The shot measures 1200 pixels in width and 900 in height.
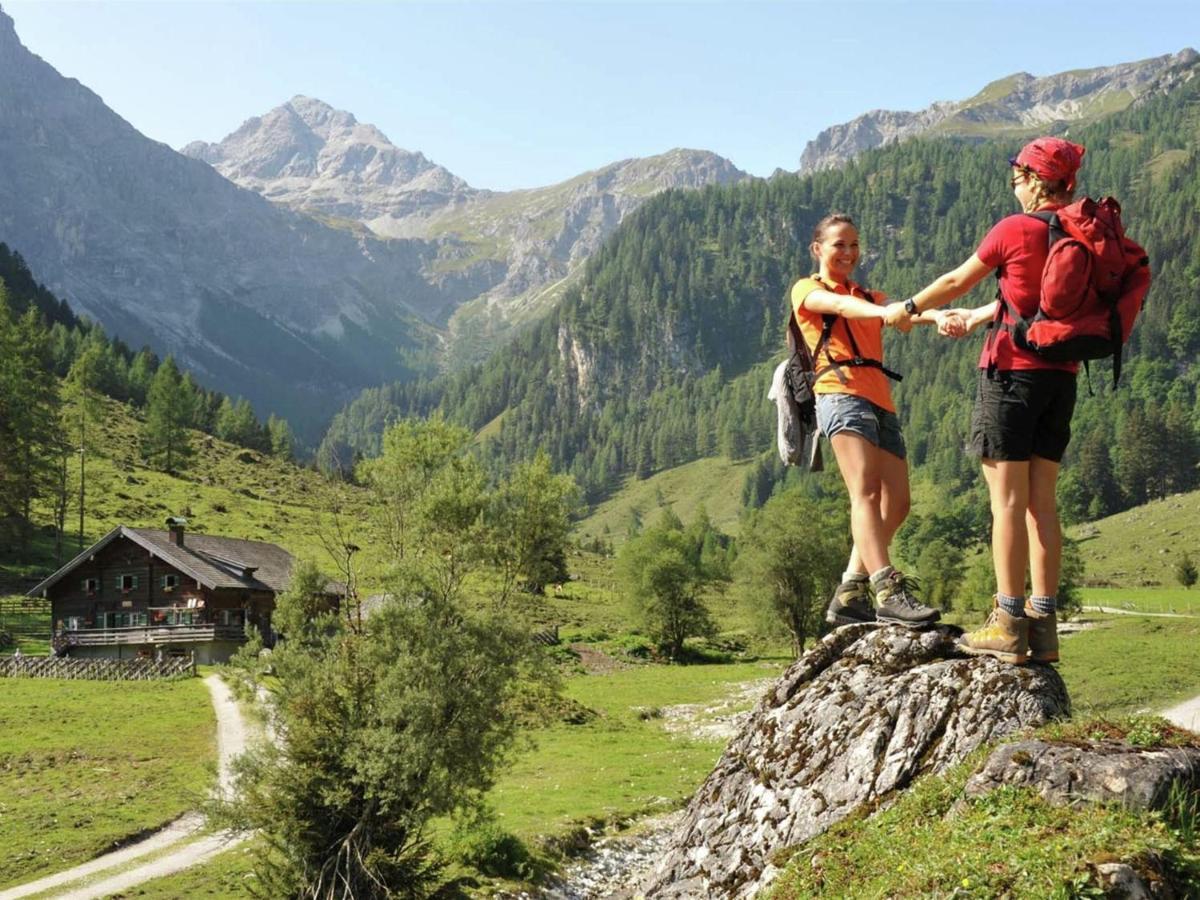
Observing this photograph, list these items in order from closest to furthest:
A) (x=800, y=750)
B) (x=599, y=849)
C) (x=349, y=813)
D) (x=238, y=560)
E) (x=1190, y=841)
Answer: (x=1190, y=841) < (x=800, y=750) < (x=349, y=813) < (x=599, y=849) < (x=238, y=560)

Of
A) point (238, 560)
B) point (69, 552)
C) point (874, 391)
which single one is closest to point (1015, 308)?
point (874, 391)

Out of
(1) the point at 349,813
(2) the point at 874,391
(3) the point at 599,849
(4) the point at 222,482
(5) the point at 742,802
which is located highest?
(4) the point at 222,482

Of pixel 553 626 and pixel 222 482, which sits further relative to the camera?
pixel 222 482

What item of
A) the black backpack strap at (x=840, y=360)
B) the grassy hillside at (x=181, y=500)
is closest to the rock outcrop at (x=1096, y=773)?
the black backpack strap at (x=840, y=360)

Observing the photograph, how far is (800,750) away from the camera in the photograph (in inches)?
368

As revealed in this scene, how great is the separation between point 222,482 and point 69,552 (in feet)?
134

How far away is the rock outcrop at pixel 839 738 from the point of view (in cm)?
830

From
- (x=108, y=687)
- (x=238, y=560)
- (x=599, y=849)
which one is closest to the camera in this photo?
(x=599, y=849)

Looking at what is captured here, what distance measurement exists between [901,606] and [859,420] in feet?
6.18

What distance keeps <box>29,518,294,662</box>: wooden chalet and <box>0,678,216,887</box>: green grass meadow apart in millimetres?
17360

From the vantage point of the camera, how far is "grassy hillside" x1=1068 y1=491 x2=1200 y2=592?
123 meters

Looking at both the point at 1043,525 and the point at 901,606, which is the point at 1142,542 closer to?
the point at 901,606

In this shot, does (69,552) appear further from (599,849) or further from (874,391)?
(874,391)

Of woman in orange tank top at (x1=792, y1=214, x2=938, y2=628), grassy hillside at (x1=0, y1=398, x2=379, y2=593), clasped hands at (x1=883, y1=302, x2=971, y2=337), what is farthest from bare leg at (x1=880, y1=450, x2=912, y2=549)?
grassy hillside at (x1=0, y1=398, x2=379, y2=593)
